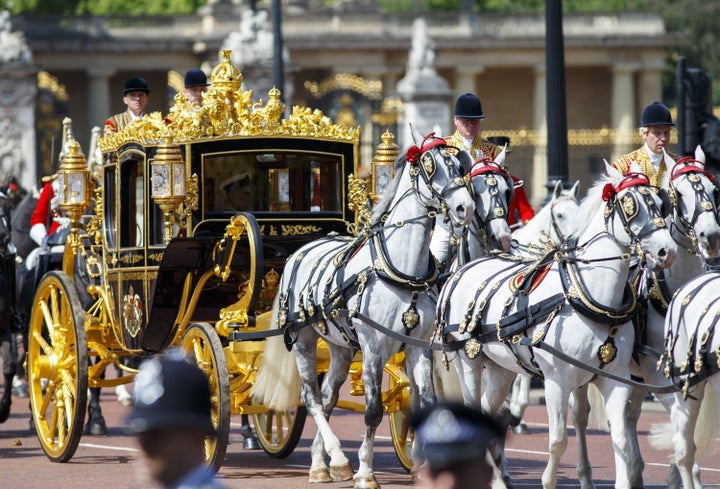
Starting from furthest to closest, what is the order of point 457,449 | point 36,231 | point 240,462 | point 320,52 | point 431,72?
1. point 320,52
2. point 431,72
3. point 36,231
4. point 240,462
5. point 457,449

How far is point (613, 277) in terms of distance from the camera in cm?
835

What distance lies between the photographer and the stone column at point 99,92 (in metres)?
53.8

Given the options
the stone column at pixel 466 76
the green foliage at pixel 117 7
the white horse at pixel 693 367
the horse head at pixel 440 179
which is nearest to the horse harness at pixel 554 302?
the white horse at pixel 693 367

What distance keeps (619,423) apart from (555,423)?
343mm

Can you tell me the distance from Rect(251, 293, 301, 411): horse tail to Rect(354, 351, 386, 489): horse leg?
1050mm

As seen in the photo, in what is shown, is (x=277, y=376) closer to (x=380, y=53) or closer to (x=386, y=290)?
(x=386, y=290)

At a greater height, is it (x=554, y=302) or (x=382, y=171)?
(x=382, y=171)

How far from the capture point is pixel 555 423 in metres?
8.26

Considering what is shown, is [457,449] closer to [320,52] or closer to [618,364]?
[618,364]

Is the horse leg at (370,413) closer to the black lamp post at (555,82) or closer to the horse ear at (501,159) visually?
the horse ear at (501,159)

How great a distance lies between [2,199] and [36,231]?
6.35 ft

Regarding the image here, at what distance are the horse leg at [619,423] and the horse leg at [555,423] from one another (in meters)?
0.22

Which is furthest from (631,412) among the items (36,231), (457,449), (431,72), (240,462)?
(431,72)

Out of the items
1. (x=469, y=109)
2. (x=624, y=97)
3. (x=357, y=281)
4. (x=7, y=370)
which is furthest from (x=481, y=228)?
(x=624, y=97)
